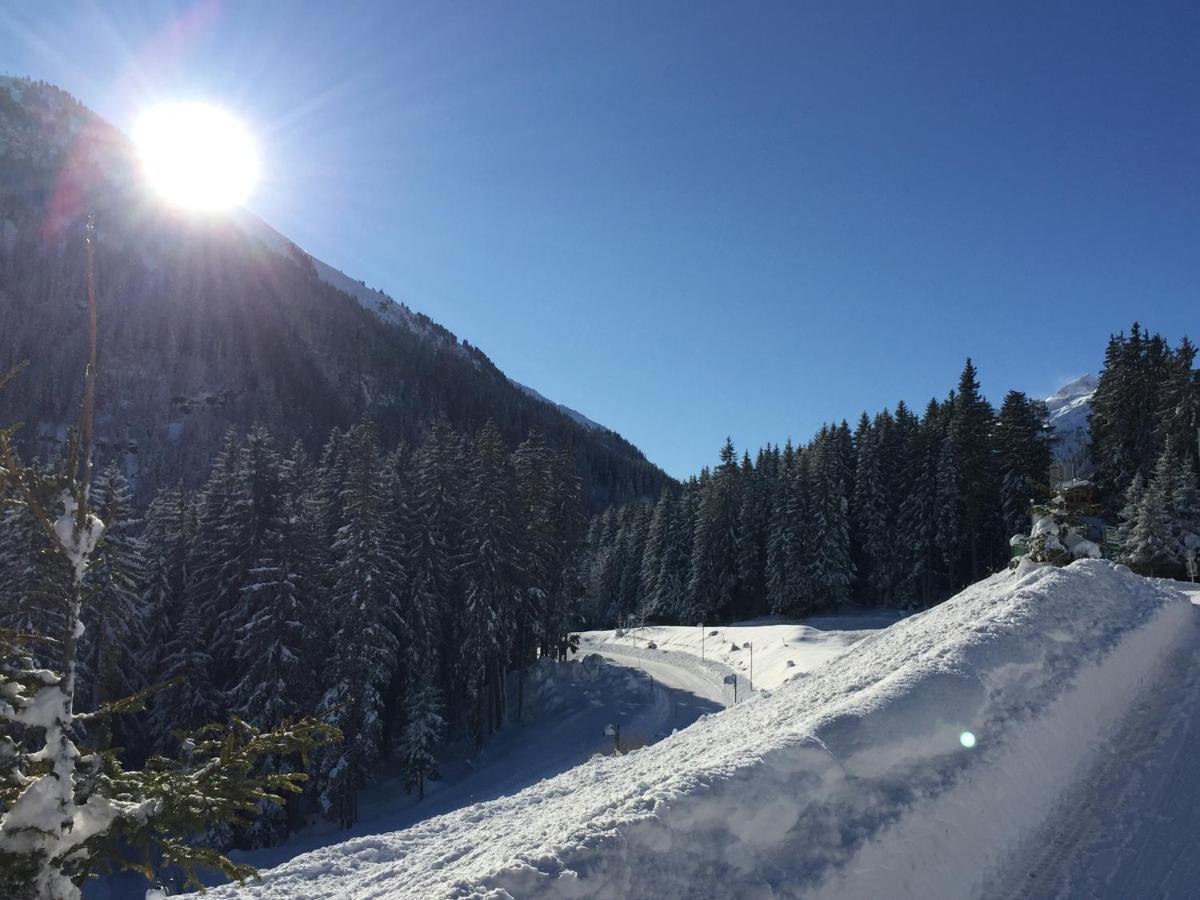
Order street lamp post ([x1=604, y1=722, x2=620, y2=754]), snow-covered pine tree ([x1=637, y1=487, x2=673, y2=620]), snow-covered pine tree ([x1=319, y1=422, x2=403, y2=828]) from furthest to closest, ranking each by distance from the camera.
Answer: snow-covered pine tree ([x1=637, y1=487, x2=673, y2=620]) → street lamp post ([x1=604, y1=722, x2=620, y2=754]) → snow-covered pine tree ([x1=319, y1=422, x2=403, y2=828])

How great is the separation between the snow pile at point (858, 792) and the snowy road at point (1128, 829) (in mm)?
220

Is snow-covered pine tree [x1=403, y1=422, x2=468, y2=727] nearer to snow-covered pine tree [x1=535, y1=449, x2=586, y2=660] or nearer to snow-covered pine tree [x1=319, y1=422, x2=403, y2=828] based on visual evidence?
snow-covered pine tree [x1=319, y1=422, x2=403, y2=828]

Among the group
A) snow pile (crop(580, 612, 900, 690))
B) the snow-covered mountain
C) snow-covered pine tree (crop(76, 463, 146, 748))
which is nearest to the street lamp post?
snow pile (crop(580, 612, 900, 690))

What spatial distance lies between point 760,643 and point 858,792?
4207cm

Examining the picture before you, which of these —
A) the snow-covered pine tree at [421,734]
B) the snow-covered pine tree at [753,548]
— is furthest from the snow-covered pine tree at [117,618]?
the snow-covered pine tree at [753,548]

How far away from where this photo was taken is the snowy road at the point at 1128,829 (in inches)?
297

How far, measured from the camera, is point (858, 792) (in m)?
8.12

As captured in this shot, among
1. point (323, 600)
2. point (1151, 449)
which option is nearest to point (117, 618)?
point (323, 600)

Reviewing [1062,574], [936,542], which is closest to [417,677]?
[1062,574]

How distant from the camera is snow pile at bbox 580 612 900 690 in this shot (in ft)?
136

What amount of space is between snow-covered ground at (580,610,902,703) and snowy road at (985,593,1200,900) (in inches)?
1040

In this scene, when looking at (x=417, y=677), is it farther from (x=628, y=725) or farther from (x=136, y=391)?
(x=136, y=391)

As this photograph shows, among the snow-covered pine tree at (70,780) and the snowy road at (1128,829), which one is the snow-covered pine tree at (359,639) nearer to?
the snow-covered pine tree at (70,780)

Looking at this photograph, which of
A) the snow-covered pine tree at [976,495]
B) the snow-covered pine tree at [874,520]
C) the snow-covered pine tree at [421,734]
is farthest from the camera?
the snow-covered pine tree at [874,520]
